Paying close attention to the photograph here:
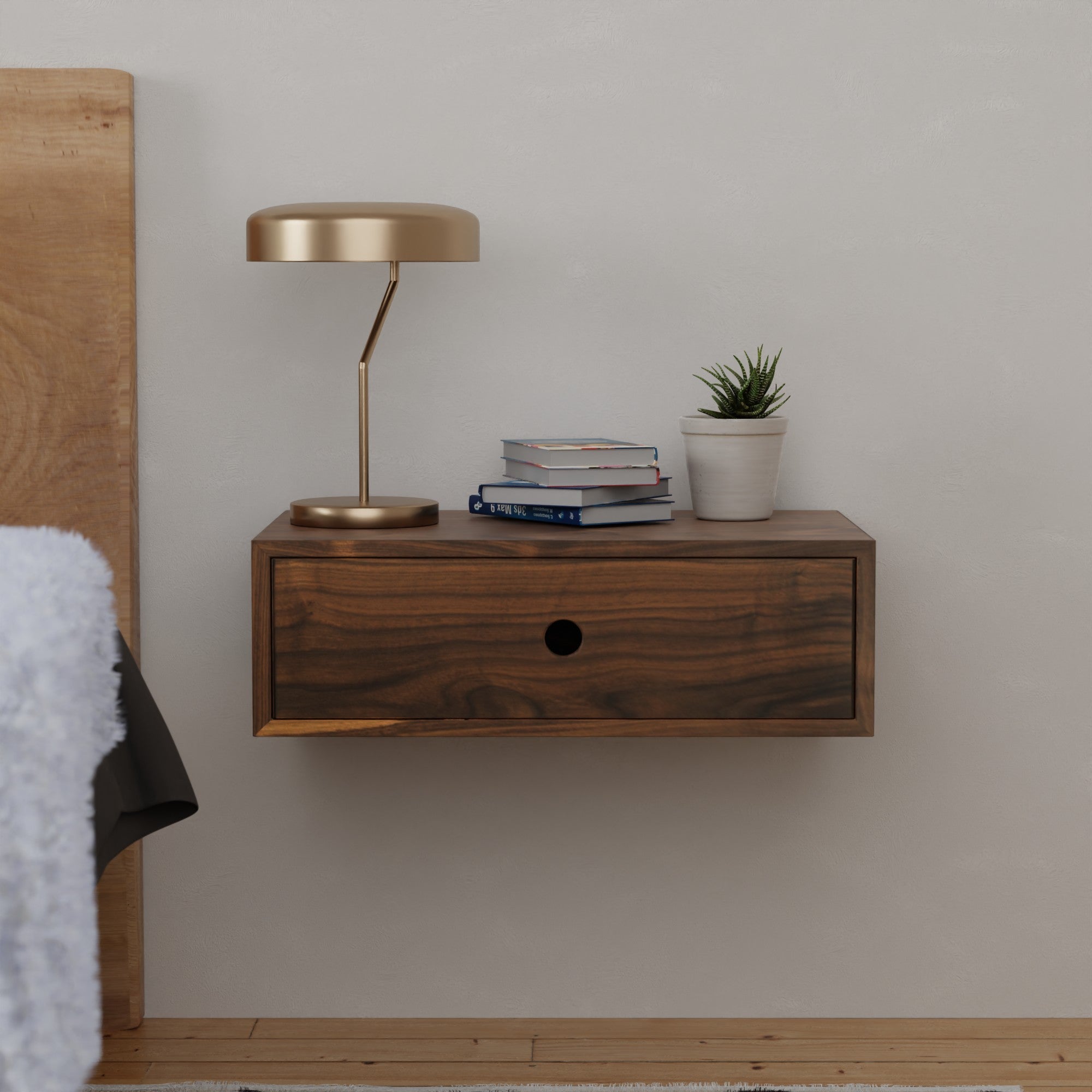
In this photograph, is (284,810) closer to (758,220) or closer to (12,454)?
(12,454)

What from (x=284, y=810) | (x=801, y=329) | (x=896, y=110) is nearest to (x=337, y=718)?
(x=284, y=810)

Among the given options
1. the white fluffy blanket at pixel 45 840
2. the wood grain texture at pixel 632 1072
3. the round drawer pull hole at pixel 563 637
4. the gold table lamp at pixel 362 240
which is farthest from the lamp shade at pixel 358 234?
the wood grain texture at pixel 632 1072

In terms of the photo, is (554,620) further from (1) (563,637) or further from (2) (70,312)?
(2) (70,312)

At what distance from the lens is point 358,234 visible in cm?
145

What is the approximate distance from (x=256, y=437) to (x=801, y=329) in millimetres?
816

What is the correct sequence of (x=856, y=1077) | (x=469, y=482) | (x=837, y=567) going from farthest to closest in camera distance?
(x=469, y=482) → (x=856, y=1077) → (x=837, y=567)

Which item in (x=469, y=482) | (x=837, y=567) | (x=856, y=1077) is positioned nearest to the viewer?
(x=837, y=567)

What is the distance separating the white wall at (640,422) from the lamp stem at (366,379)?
0.46ft

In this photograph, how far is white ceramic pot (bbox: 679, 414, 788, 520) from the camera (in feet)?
5.12

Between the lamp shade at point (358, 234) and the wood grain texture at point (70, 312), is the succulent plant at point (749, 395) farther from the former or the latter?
the wood grain texture at point (70, 312)

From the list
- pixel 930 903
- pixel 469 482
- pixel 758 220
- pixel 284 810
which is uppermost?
pixel 758 220

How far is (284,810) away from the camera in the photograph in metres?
1.78

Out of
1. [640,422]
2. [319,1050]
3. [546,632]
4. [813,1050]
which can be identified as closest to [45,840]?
[546,632]

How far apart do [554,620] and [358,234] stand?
1.74 feet
